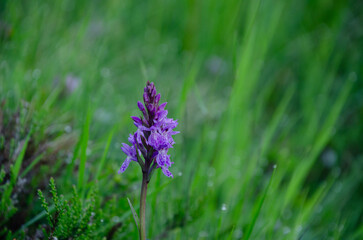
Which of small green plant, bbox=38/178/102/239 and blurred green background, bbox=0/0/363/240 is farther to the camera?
blurred green background, bbox=0/0/363/240

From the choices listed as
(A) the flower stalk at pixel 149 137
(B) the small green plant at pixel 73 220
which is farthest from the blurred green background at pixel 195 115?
(A) the flower stalk at pixel 149 137

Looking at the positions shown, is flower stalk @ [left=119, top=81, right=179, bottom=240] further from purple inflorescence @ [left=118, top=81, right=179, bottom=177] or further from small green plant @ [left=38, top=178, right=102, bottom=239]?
small green plant @ [left=38, top=178, right=102, bottom=239]

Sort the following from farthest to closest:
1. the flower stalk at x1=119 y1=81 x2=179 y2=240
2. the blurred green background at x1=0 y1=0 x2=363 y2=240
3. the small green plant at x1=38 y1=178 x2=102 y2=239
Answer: the blurred green background at x1=0 y1=0 x2=363 y2=240
the small green plant at x1=38 y1=178 x2=102 y2=239
the flower stalk at x1=119 y1=81 x2=179 y2=240

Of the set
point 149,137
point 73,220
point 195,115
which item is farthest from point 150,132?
point 195,115

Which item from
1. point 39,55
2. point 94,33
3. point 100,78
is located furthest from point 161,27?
point 39,55

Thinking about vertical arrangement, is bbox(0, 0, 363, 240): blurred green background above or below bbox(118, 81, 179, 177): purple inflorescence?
above

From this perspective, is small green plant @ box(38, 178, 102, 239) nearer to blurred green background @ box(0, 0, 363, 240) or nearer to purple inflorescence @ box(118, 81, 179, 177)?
blurred green background @ box(0, 0, 363, 240)

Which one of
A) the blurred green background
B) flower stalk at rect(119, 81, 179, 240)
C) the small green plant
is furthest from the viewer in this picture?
the blurred green background

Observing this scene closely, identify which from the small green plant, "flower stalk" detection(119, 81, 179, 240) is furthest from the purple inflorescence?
the small green plant

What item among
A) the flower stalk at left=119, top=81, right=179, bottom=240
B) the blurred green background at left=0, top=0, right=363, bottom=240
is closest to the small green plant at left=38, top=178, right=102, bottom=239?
the blurred green background at left=0, top=0, right=363, bottom=240
